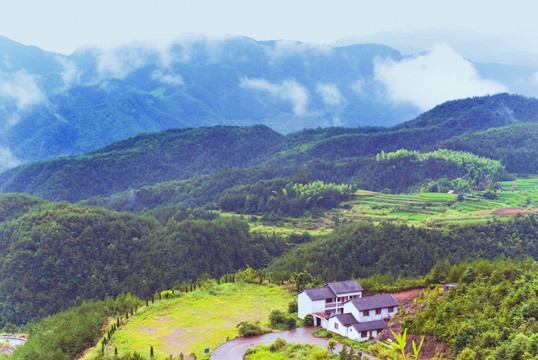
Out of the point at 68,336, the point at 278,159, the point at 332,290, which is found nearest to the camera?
the point at 68,336

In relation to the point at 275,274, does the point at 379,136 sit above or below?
above

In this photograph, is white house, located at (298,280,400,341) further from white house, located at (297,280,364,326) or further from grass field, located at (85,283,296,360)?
grass field, located at (85,283,296,360)

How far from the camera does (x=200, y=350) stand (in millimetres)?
41625

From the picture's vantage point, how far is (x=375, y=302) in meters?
45.8

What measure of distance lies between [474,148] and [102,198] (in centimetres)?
9317

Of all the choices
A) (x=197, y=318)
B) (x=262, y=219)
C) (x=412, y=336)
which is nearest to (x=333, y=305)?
(x=412, y=336)

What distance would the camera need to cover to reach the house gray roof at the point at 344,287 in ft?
162

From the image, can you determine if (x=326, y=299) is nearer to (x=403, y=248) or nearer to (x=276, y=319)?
(x=276, y=319)

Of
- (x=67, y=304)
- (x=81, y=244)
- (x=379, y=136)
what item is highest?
(x=379, y=136)

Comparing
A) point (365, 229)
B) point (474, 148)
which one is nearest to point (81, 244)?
point (365, 229)

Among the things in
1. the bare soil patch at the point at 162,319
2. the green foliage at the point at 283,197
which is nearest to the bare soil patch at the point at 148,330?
the bare soil patch at the point at 162,319

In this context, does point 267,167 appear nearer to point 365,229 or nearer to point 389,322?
point 365,229

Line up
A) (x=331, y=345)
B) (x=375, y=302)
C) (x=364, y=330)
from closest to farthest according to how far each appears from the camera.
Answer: (x=331, y=345) < (x=364, y=330) < (x=375, y=302)

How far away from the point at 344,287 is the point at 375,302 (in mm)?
4471
